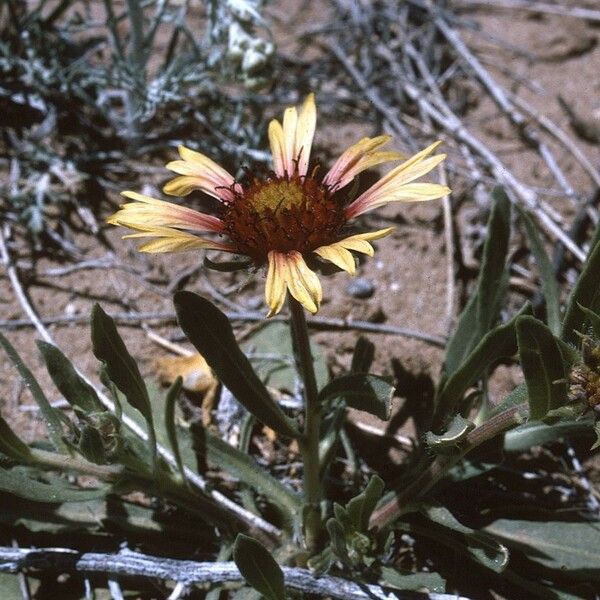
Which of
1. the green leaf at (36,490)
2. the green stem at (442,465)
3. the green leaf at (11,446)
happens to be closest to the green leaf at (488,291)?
the green stem at (442,465)

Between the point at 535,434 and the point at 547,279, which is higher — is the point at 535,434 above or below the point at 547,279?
below

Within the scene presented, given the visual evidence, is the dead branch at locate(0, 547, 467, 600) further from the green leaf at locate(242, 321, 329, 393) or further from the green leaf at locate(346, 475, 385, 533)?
the green leaf at locate(242, 321, 329, 393)

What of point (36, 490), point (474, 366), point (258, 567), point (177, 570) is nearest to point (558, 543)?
point (474, 366)

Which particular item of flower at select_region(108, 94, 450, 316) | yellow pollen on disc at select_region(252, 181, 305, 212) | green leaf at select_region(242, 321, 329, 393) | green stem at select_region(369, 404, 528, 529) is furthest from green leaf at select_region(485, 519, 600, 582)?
yellow pollen on disc at select_region(252, 181, 305, 212)

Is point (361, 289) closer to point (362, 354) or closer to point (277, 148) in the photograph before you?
point (362, 354)

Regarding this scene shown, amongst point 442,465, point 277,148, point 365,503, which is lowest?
point 365,503

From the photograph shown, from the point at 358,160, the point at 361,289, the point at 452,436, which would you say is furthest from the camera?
the point at 361,289

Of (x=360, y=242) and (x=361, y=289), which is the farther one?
(x=361, y=289)

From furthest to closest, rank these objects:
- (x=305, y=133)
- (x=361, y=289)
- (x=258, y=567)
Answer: (x=361, y=289)
(x=305, y=133)
(x=258, y=567)
